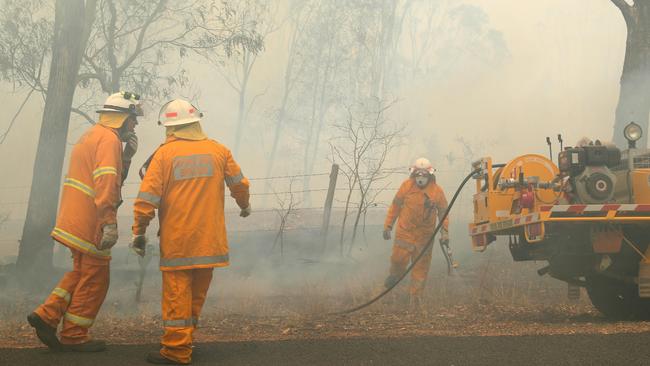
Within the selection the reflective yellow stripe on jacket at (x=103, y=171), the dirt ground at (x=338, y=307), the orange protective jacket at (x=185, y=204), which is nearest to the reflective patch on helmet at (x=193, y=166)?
the orange protective jacket at (x=185, y=204)

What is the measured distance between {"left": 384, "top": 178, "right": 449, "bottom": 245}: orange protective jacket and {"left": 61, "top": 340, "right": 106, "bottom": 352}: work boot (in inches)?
191

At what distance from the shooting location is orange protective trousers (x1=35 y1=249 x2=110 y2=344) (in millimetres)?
4805

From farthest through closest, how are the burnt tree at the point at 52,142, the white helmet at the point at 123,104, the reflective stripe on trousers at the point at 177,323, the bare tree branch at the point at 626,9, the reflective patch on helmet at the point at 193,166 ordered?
the bare tree branch at the point at 626,9, the burnt tree at the point at 52,142, the white helmet at the point at 123,104, the reflective patch on helmet at the point at 193,166, the reflective stripe on trousers at the point at 177,323

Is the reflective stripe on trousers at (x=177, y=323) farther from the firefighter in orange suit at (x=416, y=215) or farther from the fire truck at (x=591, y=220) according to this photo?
the firefighter in orange suit at (x=416, y=215)

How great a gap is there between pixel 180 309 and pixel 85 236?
851 millimetres

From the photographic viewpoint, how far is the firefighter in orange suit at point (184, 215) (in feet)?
15.0

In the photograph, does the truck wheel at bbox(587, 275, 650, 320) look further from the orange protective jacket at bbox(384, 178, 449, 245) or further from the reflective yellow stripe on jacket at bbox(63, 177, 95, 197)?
the reflective yellow stripe on jacket at bbox(63, 177, 95, 197)

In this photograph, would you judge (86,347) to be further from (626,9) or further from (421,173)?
(626,9)

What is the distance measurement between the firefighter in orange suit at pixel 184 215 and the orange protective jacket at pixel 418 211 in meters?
4.51

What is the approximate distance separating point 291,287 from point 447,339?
496 cm

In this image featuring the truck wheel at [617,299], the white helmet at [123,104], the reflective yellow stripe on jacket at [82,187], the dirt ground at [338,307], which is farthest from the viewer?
the truck wheel at [617,299]

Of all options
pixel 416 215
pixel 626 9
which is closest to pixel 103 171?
pixel 416 215

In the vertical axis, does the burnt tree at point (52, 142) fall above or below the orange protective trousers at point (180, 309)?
above

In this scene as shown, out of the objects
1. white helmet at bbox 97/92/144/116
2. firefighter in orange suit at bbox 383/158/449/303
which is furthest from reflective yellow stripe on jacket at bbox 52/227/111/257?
firefighter in orange suit at bbox 383/158/449/303
